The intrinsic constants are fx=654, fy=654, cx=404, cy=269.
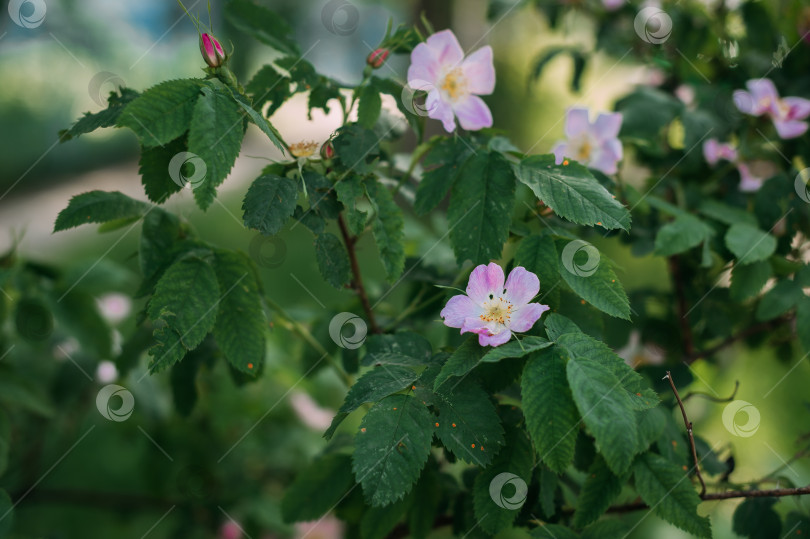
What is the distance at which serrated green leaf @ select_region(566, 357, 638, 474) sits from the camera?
633 millimetres

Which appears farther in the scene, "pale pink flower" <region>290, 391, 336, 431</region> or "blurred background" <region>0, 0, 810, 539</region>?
"pale pink flower" <region>290, 391, 336, 431</region>

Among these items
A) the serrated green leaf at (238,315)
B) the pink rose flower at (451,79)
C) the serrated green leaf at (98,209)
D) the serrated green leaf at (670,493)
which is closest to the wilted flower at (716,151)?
the pink rose flower at (451,79)

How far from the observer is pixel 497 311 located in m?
0.75

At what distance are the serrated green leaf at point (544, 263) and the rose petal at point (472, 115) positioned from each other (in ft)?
0.71

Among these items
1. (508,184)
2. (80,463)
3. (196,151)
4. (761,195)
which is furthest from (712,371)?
(80,463)

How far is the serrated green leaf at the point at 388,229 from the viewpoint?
2.72ft

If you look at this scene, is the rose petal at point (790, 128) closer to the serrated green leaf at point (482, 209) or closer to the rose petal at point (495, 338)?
the serrated green leaf at point (482, 209)

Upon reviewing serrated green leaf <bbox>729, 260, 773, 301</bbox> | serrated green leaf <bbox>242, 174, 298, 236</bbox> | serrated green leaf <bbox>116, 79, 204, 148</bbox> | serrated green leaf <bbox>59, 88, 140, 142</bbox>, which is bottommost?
serrated green leaf <bbox>729, 260, 773, 301</bbox>

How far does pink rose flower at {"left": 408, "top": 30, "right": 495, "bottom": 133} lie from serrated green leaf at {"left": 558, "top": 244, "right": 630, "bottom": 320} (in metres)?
0.23

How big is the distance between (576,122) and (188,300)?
2.32ft

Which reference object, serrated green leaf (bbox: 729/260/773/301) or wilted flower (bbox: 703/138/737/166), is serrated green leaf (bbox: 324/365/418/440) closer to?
serrated green leaf (bbox: 729/260/773/301)

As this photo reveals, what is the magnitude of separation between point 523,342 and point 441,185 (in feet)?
Answer: 0.91

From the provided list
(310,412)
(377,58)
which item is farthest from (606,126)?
(310,412)

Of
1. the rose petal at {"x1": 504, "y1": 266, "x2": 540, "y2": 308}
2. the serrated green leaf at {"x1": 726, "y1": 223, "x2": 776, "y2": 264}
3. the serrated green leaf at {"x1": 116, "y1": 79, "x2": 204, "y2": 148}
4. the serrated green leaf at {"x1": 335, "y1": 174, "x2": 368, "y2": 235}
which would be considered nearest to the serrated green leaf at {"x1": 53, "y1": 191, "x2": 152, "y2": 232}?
the serrated green leaf at {"x1": 116, "y1": 79, "x2": 204, "y2": 148}
